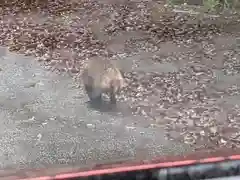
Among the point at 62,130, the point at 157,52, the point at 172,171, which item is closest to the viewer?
the point at 172,171

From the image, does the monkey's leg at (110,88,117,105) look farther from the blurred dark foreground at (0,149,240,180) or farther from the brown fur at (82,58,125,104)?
the blurred dark foreground at (0,149,240,180)

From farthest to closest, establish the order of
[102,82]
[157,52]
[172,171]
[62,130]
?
[157,52] < [102,82] < [62,130] < [172,171]

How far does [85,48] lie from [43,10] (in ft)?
2.69

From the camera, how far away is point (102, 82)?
1.85 meters

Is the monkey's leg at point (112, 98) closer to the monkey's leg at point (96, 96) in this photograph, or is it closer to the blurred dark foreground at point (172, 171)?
the monkey's leg at point (96, 96)

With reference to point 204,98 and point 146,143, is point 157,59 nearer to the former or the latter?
point 204,98

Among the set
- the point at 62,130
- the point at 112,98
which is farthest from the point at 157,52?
the point at 62,130

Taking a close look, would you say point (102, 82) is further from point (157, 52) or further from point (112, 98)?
point (157, 52)

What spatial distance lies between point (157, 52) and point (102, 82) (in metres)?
0.67

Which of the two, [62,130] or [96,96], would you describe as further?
[96,96]

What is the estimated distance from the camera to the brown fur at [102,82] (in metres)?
1.85

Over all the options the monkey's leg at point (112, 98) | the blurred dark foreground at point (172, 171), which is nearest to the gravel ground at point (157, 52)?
the monkey's leg at point (112, 98)

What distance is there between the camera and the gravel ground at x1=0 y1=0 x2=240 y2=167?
1718 mm

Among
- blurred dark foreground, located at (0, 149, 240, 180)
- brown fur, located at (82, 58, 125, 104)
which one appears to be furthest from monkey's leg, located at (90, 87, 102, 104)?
blurred dark foreground, located at (0, 149, 240, 180)
